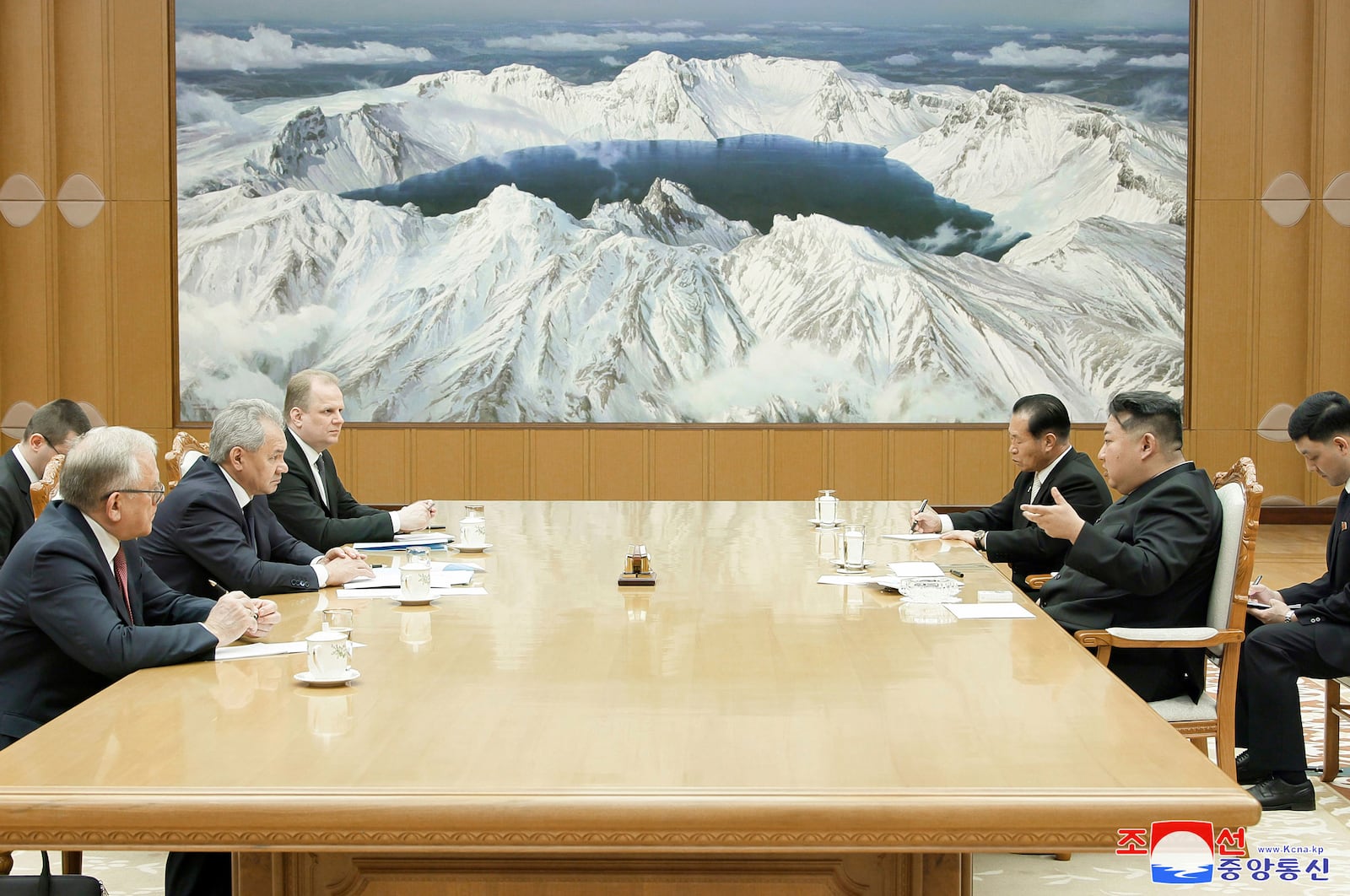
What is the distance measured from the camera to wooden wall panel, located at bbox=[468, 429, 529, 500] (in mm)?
10586

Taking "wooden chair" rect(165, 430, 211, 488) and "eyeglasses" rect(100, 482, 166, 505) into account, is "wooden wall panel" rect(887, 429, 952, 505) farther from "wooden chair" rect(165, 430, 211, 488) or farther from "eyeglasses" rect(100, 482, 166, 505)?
"eyeglasses" rect(100, 482, 166, 505)

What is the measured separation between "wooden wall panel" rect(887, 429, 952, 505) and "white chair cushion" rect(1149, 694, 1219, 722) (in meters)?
7.15

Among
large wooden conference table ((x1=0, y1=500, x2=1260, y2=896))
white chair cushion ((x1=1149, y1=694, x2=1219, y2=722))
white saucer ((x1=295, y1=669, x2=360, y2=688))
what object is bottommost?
white chair cushion ((x1=1149, y1=694, x2=1219, y2=722))

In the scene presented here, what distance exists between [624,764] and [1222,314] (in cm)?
988

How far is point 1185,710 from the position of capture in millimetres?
3275

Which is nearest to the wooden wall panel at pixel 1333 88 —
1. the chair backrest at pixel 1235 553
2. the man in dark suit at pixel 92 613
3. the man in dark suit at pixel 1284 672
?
the man in dark suit at pixel 1284 672

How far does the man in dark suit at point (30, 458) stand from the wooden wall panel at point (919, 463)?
7.09m

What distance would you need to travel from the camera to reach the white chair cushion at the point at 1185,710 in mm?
3258

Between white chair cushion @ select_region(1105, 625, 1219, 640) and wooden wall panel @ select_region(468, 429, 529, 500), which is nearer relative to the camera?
white chair cushion @ select_region(1105, 625, 1219, 640)

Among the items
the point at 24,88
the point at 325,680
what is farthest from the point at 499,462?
the point at 325,680

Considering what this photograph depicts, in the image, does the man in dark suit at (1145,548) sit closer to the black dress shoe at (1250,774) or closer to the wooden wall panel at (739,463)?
the black dress shoe at (1250,774)

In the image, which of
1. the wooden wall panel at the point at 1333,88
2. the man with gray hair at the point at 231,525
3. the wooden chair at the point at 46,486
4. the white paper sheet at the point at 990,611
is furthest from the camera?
the wooden wall panel at the point at 1333,88

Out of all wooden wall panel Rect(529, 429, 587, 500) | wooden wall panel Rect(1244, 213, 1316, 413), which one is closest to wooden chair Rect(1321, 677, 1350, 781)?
wooden wall panel Rect(1244, 213, 1316, 413)

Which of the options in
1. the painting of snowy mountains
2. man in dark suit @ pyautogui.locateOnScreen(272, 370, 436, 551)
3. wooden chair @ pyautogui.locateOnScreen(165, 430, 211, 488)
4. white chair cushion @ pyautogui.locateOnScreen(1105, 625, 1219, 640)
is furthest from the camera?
the painting of snowy mountains
